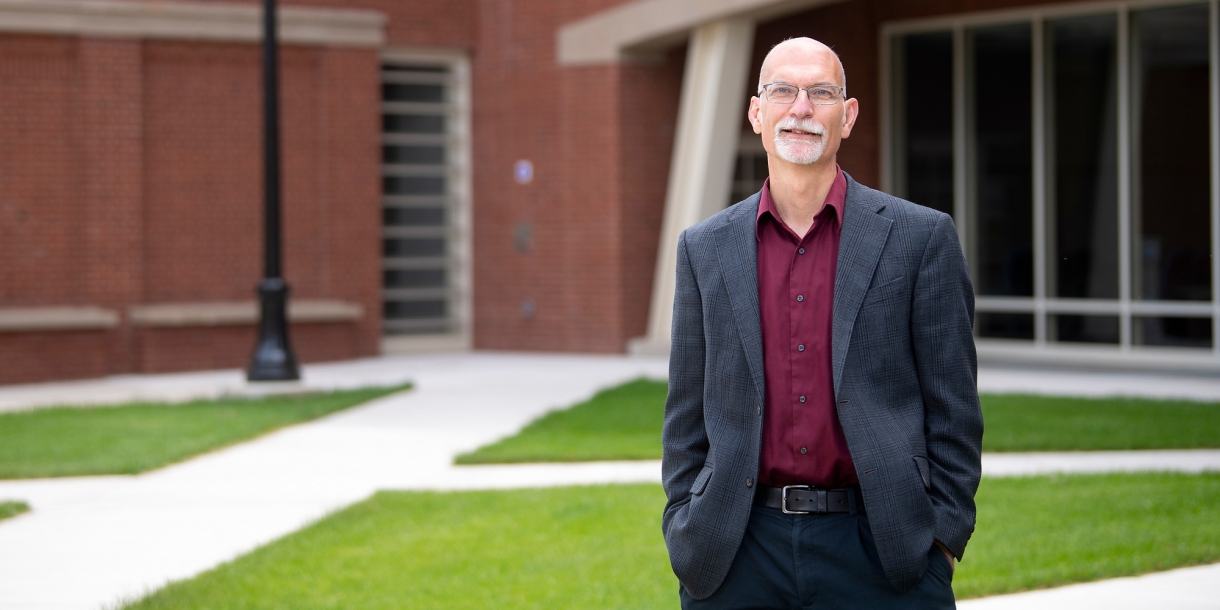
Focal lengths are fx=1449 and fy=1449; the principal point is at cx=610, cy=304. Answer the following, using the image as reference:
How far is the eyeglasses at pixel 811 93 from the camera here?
3275mm

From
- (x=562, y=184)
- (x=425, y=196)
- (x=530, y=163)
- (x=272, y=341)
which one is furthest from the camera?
(x=425, y=196)

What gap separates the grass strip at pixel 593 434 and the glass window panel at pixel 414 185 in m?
6.64

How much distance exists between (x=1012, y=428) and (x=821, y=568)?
25.9ft

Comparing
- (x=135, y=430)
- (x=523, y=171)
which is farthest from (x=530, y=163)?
(x=135, y=430)

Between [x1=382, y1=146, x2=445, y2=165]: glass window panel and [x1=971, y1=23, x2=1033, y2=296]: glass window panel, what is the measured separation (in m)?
6.93

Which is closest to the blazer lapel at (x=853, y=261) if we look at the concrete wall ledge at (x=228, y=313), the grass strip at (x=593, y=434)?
the grass strip at (x=593, y=434)

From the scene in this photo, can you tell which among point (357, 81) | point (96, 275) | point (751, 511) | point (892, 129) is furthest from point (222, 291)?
point (751, 511)

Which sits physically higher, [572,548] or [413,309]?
[413,309]

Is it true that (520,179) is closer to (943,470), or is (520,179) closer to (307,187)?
(307,187)

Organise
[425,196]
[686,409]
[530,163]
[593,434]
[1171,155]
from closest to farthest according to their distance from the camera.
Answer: [686,409]
[593,434]
[1171,155]
[530,163]
[425,196]

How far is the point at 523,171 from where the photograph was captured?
61.3ft

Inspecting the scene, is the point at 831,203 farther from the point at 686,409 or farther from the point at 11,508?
the point at 11,508

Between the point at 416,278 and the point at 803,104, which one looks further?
the point at 416,278

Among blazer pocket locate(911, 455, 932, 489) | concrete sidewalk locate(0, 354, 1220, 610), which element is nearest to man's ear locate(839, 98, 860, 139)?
blazer pocket locate(911, 455, 932, 489)
